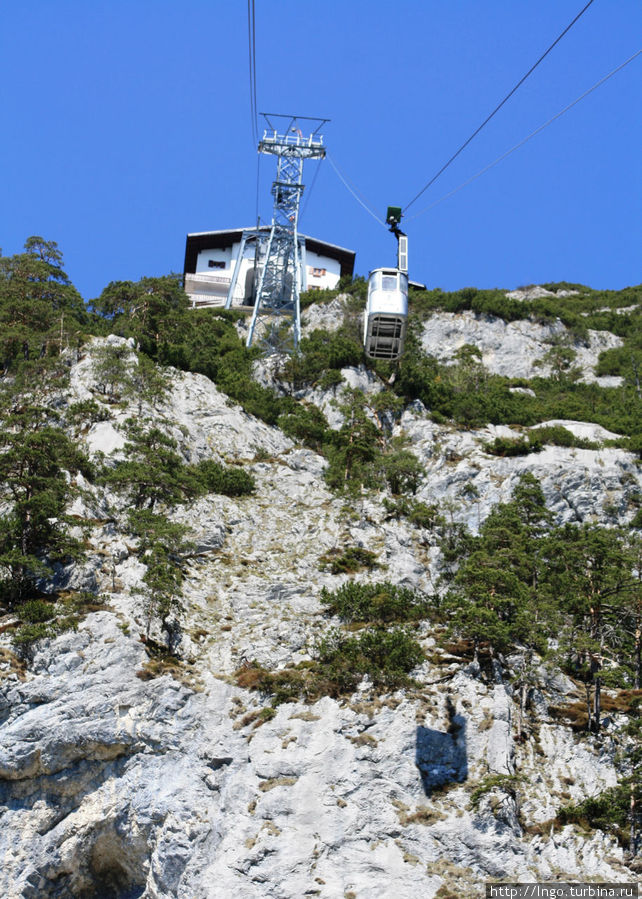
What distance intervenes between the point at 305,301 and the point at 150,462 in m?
31.6

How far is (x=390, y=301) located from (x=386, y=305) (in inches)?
6.9

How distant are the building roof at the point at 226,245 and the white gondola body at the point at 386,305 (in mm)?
47284

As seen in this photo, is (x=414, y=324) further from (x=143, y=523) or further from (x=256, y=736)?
(x=256, y=736)

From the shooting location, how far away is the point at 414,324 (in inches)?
2384

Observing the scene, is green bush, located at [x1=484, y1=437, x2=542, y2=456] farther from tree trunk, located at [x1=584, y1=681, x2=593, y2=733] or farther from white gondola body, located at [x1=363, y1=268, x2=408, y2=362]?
tree trunk, located at [x1=584, y1=681, x2=593, y2=733]

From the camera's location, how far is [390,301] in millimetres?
25453

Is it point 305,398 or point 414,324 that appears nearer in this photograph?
point 305,398

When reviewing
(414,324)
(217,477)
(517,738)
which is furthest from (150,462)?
(414,324)

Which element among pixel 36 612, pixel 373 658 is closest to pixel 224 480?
pixel 36 612

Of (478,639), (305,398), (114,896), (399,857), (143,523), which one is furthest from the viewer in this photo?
(305,398)

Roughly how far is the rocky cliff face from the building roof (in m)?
47.2

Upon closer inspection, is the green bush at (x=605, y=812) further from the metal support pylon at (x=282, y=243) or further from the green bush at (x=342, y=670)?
the metal support pylon at (x=282, y=243)

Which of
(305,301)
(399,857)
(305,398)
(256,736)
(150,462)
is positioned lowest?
(399,857)

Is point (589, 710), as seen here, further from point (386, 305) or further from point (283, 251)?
point (283, 251)
